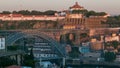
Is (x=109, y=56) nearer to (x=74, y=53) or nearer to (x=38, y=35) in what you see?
(x=74, y=53)

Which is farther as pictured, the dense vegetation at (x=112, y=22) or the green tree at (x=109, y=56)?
the dense vegetation at (x=112, y=22)

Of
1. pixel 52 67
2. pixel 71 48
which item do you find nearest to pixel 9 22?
pixel 71 48

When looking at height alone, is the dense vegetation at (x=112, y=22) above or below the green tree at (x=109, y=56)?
above

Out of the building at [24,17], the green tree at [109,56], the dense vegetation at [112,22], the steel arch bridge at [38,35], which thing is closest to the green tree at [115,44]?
the green tree at [109,56]

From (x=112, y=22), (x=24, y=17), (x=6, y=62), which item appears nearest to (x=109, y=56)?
(x=112, y=22)

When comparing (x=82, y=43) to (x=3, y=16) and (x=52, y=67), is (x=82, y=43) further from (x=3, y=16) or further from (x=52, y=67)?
(x=52, y=67)

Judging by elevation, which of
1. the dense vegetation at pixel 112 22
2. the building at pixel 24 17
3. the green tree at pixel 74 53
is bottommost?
the green tree at pixel 74 53

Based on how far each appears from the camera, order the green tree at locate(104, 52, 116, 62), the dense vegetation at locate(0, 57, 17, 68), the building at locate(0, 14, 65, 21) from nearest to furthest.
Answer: the dense vegetation at locate(0, 57, 17, 68)
the green tree at locate(104, 52, 116, 62)
the building at locate(0, 14, 65, 21)

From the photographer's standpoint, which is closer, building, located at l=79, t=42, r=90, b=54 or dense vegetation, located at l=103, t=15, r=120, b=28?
building, located at l=79, t=42, r=90, b=54

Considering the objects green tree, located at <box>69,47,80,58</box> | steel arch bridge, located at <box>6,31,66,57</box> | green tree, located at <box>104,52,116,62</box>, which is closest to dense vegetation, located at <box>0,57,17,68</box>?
steel arch bridge, located at <box>6,31,66,57</box>

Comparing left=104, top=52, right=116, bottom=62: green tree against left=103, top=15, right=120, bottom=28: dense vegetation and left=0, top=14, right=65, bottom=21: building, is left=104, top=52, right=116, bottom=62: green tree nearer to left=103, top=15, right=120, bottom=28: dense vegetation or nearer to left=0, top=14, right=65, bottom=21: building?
left=103, top=15, right=120, bottom=28: dense vegetation

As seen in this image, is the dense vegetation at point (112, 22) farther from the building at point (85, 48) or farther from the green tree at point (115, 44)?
the building at point (85, 48)
